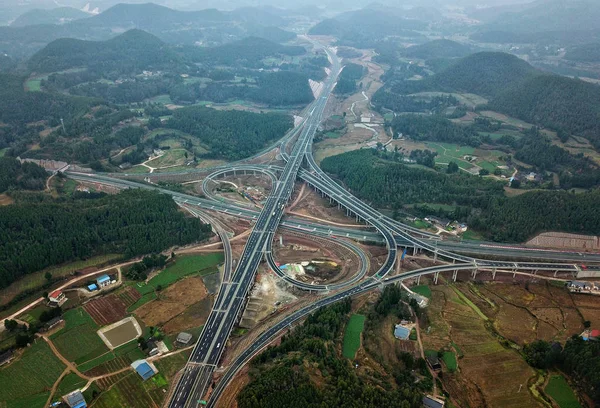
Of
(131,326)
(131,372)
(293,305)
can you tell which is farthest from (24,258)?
(293,305)

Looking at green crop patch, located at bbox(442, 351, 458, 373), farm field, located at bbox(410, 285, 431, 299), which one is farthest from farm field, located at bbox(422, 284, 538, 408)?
farm field, located at bbox(410, 285, 431, 299)

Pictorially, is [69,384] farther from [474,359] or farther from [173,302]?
[474,359]

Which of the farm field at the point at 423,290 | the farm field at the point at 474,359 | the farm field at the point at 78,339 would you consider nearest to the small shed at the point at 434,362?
the farm field at the point at 474,359

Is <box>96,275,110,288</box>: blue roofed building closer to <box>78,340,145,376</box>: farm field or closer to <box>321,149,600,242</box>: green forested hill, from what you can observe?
<box>78,340,145,376</box>: farm field

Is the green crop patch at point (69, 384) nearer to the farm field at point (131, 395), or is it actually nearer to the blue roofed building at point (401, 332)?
the farm field at point (131, 395)

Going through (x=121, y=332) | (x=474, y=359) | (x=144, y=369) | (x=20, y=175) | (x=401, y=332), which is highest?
(x=20, y=175)

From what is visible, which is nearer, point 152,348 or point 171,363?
point 171,363

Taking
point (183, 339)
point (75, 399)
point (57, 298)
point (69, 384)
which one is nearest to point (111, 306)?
point (57, 298)

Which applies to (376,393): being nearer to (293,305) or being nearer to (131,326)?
(293,305)
